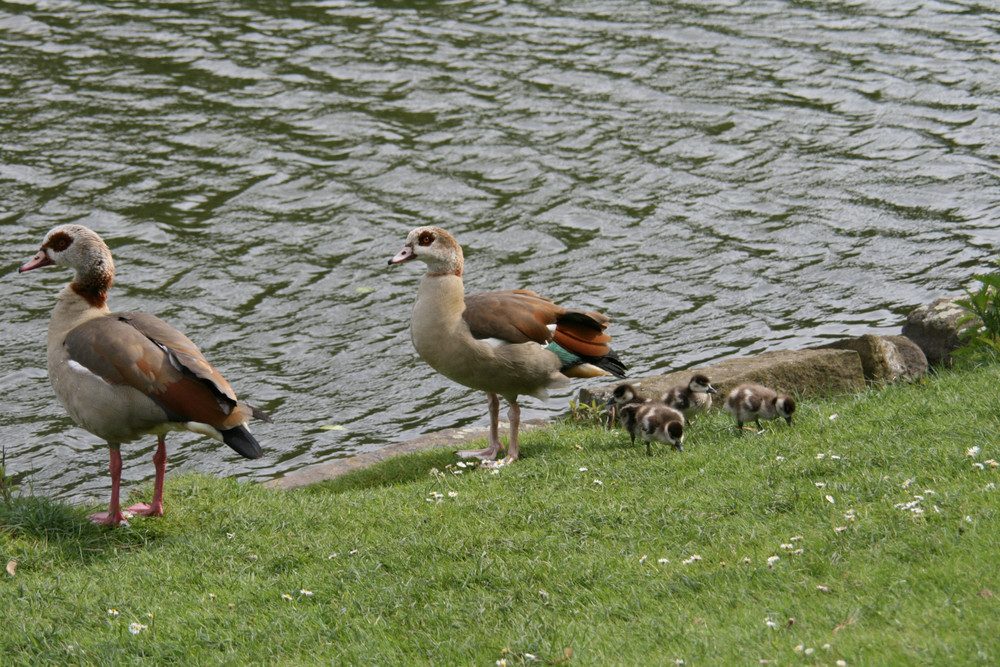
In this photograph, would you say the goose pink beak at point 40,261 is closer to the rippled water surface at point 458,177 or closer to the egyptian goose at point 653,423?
the rippled water surface at point 458,177

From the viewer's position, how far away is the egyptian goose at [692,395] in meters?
8.77

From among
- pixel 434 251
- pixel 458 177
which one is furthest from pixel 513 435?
pixel 458 177

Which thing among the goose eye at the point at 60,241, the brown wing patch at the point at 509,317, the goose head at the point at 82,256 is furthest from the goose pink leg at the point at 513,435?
the goose eye at the point at 60,241

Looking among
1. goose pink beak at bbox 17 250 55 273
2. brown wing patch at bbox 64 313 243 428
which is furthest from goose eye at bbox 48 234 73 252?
brown wing patch at bbox 64 313 243 428

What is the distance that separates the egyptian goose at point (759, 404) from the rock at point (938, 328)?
283 centimetres

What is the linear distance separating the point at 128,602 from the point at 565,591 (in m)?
2.42

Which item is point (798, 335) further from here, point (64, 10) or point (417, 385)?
point (64, 10)

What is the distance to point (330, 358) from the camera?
11703 millimetres

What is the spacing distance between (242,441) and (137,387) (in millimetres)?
755

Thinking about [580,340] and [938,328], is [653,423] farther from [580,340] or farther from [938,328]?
[938,328]

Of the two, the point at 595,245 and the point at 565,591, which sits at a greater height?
the point at 565,591

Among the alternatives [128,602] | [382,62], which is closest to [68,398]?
[128,602]

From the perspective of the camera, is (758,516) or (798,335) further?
(798,335)

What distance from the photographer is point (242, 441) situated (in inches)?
281
